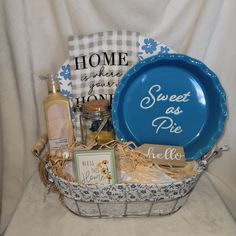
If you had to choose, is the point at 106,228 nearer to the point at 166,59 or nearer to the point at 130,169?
the point at 130,169

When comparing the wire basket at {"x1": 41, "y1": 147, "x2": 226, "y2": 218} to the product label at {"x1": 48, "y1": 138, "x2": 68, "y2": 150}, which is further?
the product label at {"x1": 48, "y1": 138, "x2": 68, "y2": 150}

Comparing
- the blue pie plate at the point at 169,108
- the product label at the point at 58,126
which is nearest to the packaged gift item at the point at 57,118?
the product label at the point at 58,126

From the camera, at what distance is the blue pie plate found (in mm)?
752

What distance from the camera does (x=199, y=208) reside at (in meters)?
0.72

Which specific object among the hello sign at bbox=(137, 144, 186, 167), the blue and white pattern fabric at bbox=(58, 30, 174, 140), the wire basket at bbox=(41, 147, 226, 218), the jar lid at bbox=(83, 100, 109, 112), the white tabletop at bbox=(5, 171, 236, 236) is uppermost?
the blue and white pattern fabric at bbox=(58, 30, 174, 140)

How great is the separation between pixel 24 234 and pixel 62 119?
0.83 ft

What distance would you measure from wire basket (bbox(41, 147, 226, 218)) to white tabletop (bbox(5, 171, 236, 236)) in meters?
0.01

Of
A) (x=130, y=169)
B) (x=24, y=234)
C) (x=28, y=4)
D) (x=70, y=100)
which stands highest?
(x=28, y=4)

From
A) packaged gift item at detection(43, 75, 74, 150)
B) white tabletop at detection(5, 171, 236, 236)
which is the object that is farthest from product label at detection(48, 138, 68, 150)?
white tabletop at detection(5, 171, 236, 236)

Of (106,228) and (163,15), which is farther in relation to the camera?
(163,15)

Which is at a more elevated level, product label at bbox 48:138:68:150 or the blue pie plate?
the blue pie plate

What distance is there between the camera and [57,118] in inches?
29.5

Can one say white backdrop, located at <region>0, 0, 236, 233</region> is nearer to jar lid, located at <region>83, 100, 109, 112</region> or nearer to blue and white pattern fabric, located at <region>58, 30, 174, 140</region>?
blue and white pattern fabric, located at <region>58, 30, 174, 140</region>

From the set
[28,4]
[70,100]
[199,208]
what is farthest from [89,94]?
[199,208]
